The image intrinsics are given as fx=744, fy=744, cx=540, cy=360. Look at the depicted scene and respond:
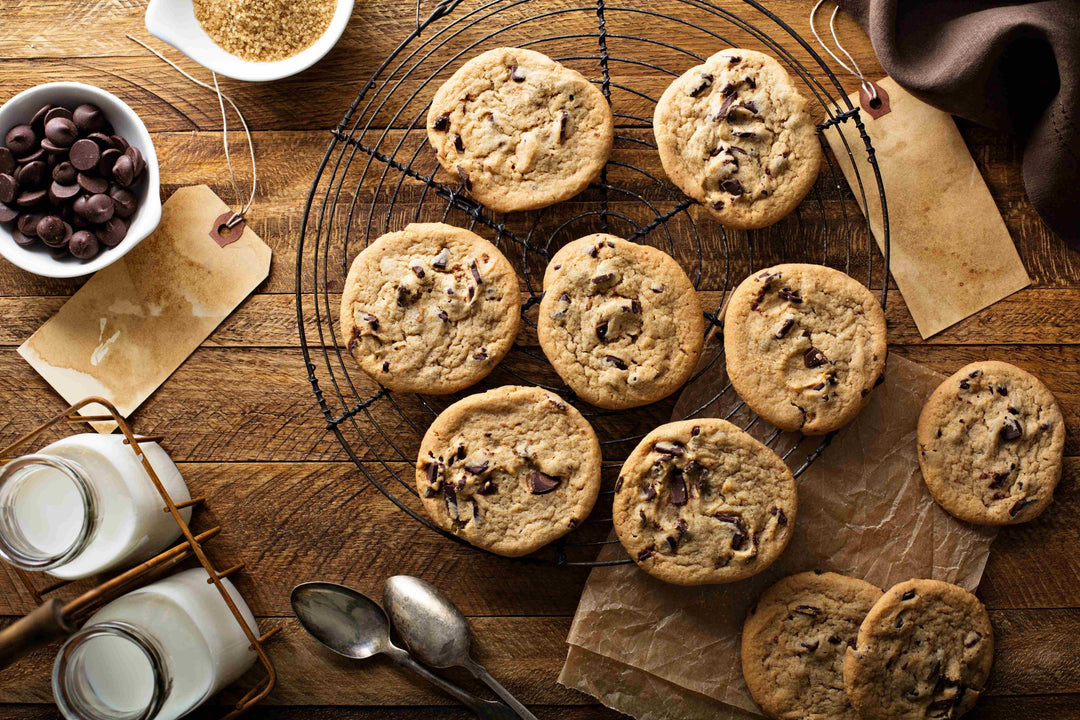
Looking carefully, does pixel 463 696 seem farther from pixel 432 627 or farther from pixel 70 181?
pixel 70 181

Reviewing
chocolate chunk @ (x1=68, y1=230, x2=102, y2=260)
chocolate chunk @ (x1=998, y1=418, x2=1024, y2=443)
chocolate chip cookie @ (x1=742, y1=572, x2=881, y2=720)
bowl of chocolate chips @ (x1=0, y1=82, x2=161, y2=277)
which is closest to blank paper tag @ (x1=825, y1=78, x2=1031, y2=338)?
chocolate chunk @ (x1=998, y1=418, x2=1024, y2=443)

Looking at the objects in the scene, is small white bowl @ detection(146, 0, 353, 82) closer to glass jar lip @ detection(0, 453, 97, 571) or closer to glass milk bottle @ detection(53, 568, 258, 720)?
glass jar lip @ detection(0, 453, 97, 571)

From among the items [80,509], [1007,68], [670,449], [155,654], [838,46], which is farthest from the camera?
[838,46]

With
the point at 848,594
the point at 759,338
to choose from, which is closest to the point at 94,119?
the point at 759,338

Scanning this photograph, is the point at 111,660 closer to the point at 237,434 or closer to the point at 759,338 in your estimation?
the point at 237,434

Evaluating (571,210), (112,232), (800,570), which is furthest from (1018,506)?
(112,232)

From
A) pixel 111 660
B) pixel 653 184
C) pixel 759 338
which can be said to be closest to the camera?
pixel 111 660
